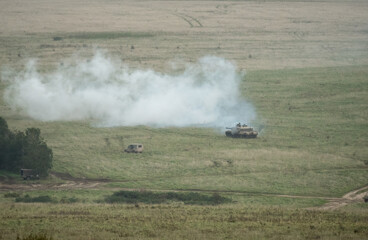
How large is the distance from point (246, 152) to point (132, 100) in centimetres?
1781

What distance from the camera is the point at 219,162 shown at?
59250 millimetres

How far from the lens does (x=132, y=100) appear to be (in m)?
75.7

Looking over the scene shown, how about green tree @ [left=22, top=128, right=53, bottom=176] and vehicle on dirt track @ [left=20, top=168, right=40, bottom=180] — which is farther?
vehicle on dirt track @ [left=20, top=168, right=40, bottom=180]

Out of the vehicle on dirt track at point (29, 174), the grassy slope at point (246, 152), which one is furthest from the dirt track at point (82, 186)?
the grassy slope at point (246, 152)

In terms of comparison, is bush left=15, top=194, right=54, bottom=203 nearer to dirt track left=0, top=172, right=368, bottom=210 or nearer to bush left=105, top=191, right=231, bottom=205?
dirt track left=0, top=172, right=368, bottom=210

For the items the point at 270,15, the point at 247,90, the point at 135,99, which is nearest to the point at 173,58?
the point at 247,90

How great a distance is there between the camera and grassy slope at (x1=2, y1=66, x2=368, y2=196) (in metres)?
54.9

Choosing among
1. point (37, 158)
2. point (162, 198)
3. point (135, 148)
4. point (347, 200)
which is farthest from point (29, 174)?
point (347, 200)

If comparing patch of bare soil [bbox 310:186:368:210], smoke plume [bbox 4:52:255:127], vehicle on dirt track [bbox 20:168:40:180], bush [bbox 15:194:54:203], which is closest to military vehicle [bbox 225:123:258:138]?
smoke plume [bbox 4:52:255:127]

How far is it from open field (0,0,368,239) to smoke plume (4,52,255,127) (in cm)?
205

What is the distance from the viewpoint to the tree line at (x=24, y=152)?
2163 inches

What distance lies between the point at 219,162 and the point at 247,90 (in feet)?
101

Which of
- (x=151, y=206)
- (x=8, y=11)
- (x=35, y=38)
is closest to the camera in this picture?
(x=151, y=206)

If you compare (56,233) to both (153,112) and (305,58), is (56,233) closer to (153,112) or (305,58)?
(153,112)
